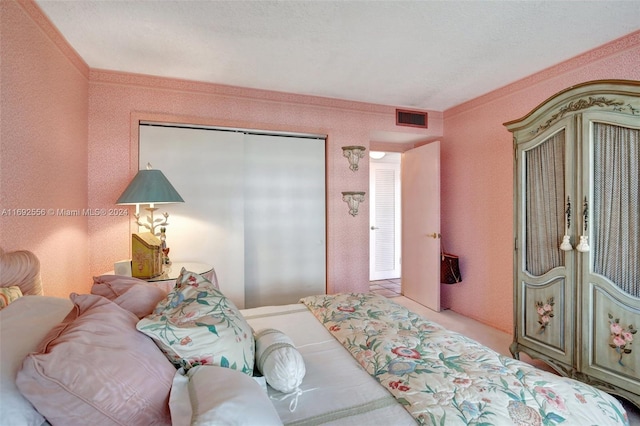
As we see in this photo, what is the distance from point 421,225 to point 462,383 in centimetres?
287

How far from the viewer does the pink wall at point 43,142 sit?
1.53 metres

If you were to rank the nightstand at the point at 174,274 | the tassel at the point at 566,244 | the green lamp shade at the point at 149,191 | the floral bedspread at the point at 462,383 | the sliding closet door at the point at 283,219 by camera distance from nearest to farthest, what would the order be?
1. the floral bedspread at the point at 462,383
2. the tassel at the point at 566,244
3. the nightstand at the point at 174,274
4. the green lamp shade at the point at 149,191
5. the sliding closet door at the point at 283,219

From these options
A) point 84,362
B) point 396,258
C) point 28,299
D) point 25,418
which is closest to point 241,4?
point 28,299

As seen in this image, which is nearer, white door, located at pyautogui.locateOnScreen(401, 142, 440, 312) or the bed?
the bed

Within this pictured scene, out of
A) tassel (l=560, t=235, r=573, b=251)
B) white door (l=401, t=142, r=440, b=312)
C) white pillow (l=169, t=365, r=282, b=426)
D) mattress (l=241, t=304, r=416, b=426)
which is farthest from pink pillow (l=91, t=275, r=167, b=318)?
white door (l=401, t=142, r=440, b=312)

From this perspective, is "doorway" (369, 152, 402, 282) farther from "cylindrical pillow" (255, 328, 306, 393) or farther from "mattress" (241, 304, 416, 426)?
"cylindrical pillow" (255, 328, 306, 393)

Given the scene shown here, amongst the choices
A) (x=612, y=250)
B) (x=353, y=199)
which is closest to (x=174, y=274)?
(x=353, y=199)

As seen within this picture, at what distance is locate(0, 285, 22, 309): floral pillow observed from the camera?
42.2 inches

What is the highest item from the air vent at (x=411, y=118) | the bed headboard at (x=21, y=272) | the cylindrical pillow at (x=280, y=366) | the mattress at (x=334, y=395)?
the air vent at (x=411, y=118)

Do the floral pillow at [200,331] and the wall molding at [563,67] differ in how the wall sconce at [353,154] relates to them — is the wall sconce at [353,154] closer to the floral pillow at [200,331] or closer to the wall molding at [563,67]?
the wall molding at [563,67]

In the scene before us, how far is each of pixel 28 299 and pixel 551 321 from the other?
2.89 metres

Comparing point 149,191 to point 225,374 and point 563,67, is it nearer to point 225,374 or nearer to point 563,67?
point 225,374

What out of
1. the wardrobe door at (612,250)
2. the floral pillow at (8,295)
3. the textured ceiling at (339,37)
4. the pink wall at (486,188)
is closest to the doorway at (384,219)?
the pink wall at (486,188)

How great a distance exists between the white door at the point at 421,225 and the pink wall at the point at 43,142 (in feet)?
11.3
